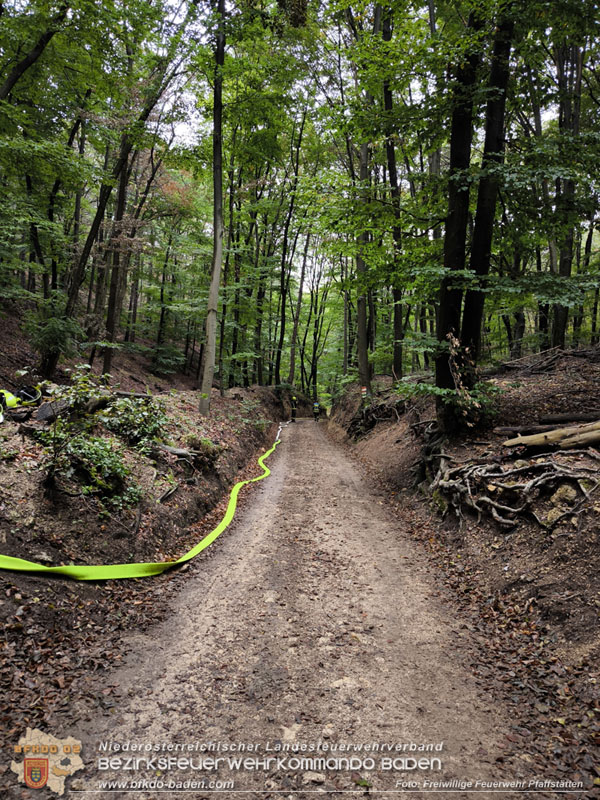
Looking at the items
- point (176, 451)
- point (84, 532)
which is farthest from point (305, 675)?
point (176, 451)

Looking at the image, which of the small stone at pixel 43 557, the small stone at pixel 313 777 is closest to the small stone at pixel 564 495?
the small stone at pixel 313 777

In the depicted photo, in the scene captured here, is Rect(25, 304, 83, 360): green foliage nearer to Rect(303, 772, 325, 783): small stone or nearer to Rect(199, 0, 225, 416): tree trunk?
Rect(199, 0, 225, 416): tree trunk

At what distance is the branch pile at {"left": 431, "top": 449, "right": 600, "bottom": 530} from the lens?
4.38 m

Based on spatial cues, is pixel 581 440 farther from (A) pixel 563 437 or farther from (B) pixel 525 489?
(B) pixel 525 489

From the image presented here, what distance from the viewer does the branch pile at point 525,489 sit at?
4.38 metres

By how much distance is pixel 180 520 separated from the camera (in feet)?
19.9

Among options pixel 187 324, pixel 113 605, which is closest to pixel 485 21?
pixel 113 605

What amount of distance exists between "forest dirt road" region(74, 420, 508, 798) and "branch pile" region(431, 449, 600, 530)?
127 centimetres

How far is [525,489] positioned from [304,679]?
355cm

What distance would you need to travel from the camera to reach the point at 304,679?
3.08 metres

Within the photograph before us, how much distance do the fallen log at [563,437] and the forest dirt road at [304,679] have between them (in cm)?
248

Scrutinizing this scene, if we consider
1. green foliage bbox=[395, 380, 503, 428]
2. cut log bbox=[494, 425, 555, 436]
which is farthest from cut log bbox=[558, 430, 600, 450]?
green foliage bbox=[395, 380, 503, 428]

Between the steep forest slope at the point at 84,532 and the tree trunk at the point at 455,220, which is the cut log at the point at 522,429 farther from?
the steep forest slope at the point at 84,532

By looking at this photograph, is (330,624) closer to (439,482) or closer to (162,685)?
(162,685)
